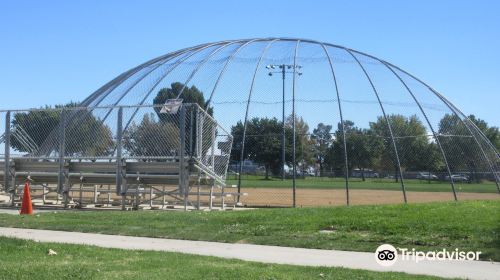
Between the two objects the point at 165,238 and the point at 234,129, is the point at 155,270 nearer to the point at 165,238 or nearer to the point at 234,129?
the point at 165,238

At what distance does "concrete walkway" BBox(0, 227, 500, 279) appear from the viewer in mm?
7781

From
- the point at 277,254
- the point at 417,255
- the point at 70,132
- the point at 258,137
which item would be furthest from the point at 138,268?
the point at 258,137

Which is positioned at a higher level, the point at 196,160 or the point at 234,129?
the point at 234,129

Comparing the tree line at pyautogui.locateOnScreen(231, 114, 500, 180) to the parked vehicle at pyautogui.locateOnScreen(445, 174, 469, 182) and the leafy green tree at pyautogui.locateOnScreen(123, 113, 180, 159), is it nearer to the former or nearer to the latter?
the parked vehicle at pyautogui.locateOnScreen(445, 174, 469, 182)

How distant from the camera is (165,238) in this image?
11.4 meters

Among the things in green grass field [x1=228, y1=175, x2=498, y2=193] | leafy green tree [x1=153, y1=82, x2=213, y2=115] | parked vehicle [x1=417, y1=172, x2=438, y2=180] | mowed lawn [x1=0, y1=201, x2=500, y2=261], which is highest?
leafy green tree [x1=153, y1=82, x2=213, y2=115]

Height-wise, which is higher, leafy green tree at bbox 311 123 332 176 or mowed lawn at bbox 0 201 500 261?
leafy green tree at bbox 311 123 332 176

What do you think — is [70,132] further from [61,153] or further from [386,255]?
[386,255]

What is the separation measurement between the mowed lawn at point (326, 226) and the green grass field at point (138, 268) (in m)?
2.37

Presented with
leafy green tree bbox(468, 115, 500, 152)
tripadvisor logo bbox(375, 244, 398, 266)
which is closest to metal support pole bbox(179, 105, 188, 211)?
tripadvisor logo bbox(375, 244, 398, 266)

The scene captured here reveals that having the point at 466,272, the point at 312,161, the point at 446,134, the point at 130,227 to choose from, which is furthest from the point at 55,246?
the point at 446,134

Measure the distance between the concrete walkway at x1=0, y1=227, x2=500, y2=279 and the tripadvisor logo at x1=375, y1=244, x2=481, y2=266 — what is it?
0.44 feet

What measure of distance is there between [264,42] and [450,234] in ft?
52.0

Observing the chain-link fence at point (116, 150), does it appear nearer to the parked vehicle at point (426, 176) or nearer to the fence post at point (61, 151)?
the fence post at point (61, 151)
